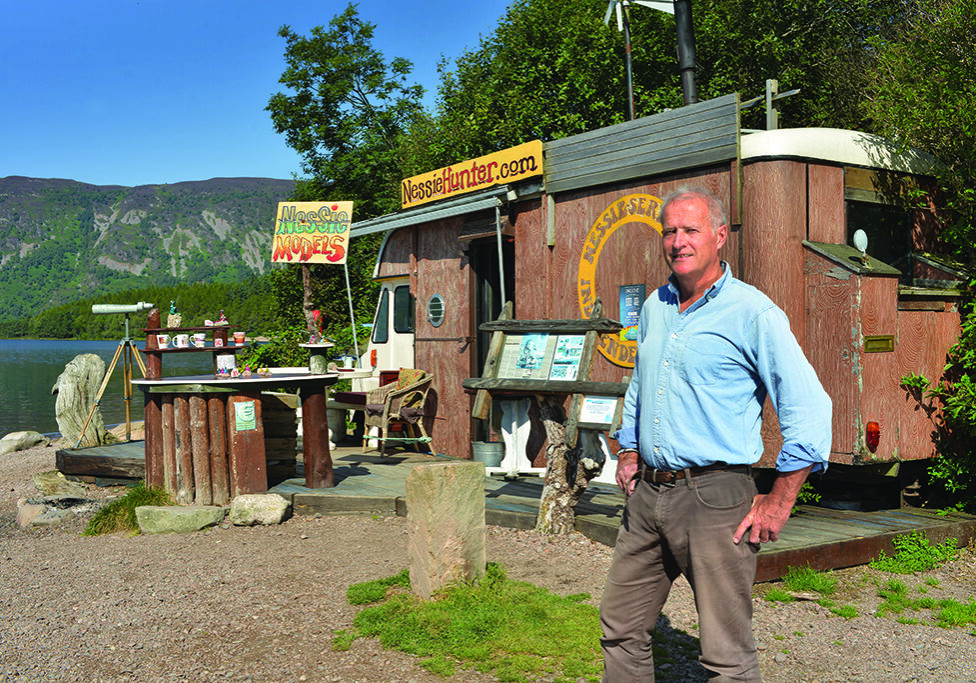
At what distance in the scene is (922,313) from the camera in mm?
6332

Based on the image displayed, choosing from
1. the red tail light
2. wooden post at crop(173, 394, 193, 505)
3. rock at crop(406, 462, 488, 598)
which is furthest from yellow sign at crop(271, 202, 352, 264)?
the red tail light

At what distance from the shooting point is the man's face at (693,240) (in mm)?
2773

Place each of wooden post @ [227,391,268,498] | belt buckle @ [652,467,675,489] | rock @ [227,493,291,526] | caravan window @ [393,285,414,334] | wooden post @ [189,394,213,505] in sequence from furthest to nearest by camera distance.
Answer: caravan window @ [393,285,414,334] < wooden post @ [227,391,268,498] < wooden post @ [189,394,213,505] < rock @ [227,493,291,526] < belt buckle @ [652,467,675,489]

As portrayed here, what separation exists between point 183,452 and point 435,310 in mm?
3666

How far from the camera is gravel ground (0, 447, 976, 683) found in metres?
4.12

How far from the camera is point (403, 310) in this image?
11.2m

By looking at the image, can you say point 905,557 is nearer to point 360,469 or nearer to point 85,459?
point 360,469

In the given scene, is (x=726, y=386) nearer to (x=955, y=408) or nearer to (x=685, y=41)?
(x=955, y=408)

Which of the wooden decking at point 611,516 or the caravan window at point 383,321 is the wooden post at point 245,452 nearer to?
the wooden decking at point 611,516

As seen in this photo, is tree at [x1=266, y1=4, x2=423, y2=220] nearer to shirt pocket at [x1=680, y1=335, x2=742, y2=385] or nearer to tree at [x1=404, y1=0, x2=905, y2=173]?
tree at [x1=404, y1=0, x2=905, y2=173]

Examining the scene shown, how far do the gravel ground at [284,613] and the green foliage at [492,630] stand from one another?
0.14m

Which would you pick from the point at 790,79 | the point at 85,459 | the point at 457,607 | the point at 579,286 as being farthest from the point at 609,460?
the point at 790,79

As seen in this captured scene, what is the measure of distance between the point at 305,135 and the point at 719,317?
27.4m

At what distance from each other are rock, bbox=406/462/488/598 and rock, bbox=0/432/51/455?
1484cm
